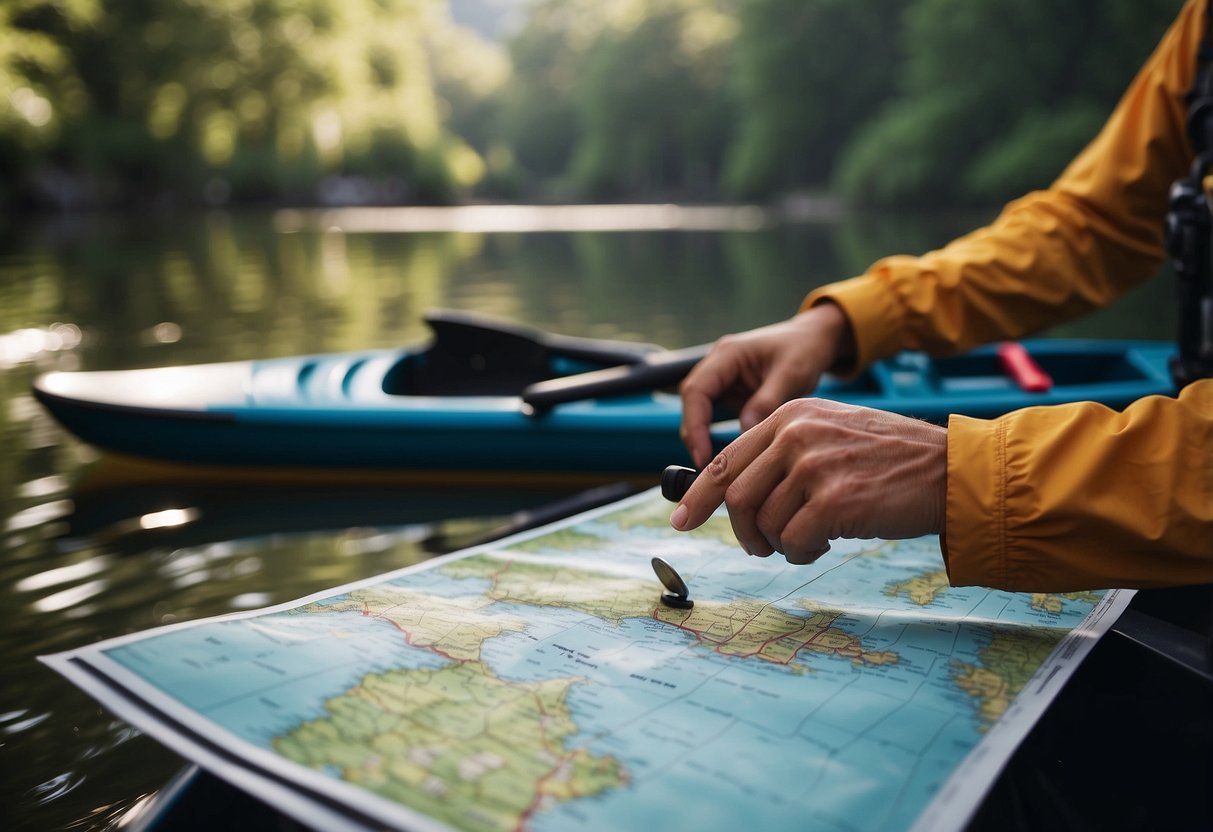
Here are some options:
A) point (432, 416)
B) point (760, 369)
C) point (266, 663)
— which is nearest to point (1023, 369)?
point (432, 416)

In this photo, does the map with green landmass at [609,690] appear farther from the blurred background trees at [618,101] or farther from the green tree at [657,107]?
the green tree at [657,107]

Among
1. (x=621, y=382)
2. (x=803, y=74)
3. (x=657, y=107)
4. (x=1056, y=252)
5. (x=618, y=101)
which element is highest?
(x=618, y=101)

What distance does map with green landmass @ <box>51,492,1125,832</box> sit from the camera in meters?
0.69

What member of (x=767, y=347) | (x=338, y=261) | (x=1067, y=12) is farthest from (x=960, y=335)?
(x=1067, y=12)

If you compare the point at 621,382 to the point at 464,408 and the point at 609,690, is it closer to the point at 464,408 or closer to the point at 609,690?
the point at 464,408

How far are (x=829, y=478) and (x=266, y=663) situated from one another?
505 millimetres

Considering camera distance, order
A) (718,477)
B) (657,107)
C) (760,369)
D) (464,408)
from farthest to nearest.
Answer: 1. (657,107)
2. (464,408)
3. (760,369)
4. (718,477)

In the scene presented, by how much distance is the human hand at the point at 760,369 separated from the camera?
148 cm

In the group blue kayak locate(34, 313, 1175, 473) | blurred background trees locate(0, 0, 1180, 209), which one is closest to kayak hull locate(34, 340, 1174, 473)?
blue kayak locate(34, 313, 1175, 473)

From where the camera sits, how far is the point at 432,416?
3400 mm

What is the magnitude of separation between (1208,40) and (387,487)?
2714 millimetres

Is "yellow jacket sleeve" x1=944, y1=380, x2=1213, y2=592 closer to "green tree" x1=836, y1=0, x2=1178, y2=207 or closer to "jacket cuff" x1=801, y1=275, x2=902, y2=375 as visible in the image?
"jacket cuff" x1=801, y1=275, x2=902, y2=375

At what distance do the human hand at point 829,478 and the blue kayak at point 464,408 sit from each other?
2.09 m

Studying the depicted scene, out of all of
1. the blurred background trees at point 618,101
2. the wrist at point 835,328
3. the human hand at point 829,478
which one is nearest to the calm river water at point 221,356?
the human hand at point 829,478
